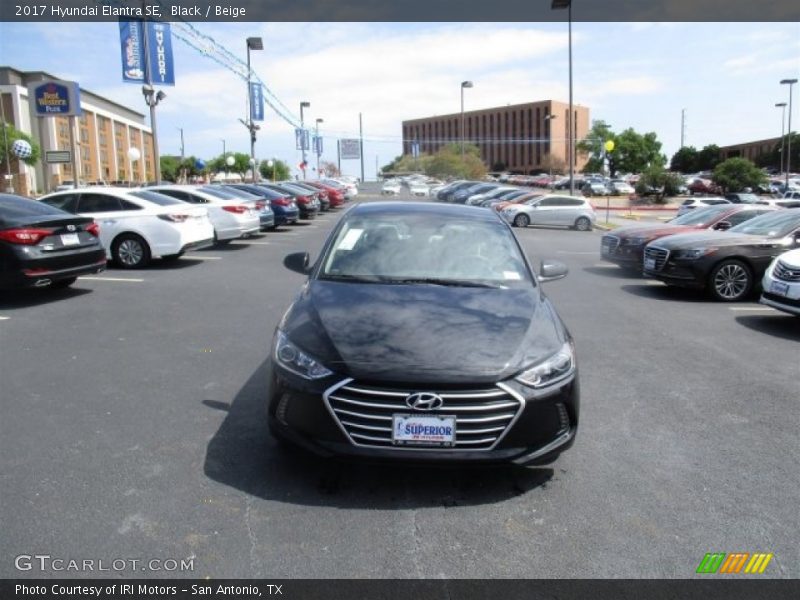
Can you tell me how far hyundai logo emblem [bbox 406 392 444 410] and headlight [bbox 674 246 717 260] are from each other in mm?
8301

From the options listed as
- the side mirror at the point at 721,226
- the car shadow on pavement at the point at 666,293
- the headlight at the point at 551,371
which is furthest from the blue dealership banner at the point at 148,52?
the headlight at the point at 551,371

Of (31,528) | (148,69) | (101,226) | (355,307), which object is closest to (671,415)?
(355,307)

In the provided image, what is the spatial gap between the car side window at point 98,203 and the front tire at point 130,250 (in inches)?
23.4

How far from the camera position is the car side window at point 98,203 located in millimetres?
12648

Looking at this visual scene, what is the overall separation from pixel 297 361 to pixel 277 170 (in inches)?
4061

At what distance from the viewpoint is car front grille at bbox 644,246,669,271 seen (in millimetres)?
10812

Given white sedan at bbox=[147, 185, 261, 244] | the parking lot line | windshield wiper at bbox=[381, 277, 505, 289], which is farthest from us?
white sedan at bbox=[147, 185, 261, 244]

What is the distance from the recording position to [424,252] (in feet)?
17.1

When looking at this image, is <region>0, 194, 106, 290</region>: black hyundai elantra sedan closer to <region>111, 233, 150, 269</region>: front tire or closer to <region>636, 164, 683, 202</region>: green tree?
<region>111, 233, 150, 269</region>: front tire

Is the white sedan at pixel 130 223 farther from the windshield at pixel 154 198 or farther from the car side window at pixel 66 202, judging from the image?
the windshield at pixel 154 198

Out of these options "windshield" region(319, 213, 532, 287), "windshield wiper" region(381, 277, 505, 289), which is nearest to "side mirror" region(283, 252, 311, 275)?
"windshield" region(319, 213, 532, 287)

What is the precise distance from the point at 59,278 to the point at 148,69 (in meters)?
15.4

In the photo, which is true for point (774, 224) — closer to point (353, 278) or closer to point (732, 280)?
point (732, 280)
